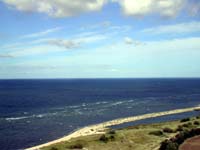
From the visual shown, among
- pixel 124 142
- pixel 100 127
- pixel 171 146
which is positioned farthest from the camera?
pixel 100 127

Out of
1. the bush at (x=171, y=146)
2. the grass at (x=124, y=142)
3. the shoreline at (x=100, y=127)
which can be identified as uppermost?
the bush at (x=171, y=146)

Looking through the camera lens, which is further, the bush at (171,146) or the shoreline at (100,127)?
the shoreline at (100,127)

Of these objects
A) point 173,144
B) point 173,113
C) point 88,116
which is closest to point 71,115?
point 88,116

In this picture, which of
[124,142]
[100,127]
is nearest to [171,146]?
[124,142]

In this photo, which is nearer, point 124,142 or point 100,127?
point 124,142

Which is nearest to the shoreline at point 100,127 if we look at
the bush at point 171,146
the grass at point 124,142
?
the grass at point 124,142

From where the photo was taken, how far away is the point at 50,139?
85.2 m

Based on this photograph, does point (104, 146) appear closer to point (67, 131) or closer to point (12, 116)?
point (67, 131)

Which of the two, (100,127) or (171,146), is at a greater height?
(171,146)

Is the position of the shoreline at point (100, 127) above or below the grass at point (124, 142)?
below

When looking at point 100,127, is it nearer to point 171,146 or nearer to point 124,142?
point 124,142

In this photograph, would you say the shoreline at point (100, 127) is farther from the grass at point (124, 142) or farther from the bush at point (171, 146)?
the bush at point (171, 146)

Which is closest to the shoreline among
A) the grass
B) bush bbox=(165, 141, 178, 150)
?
the grass

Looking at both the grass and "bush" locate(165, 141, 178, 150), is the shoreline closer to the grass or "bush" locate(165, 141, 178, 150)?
the grass
